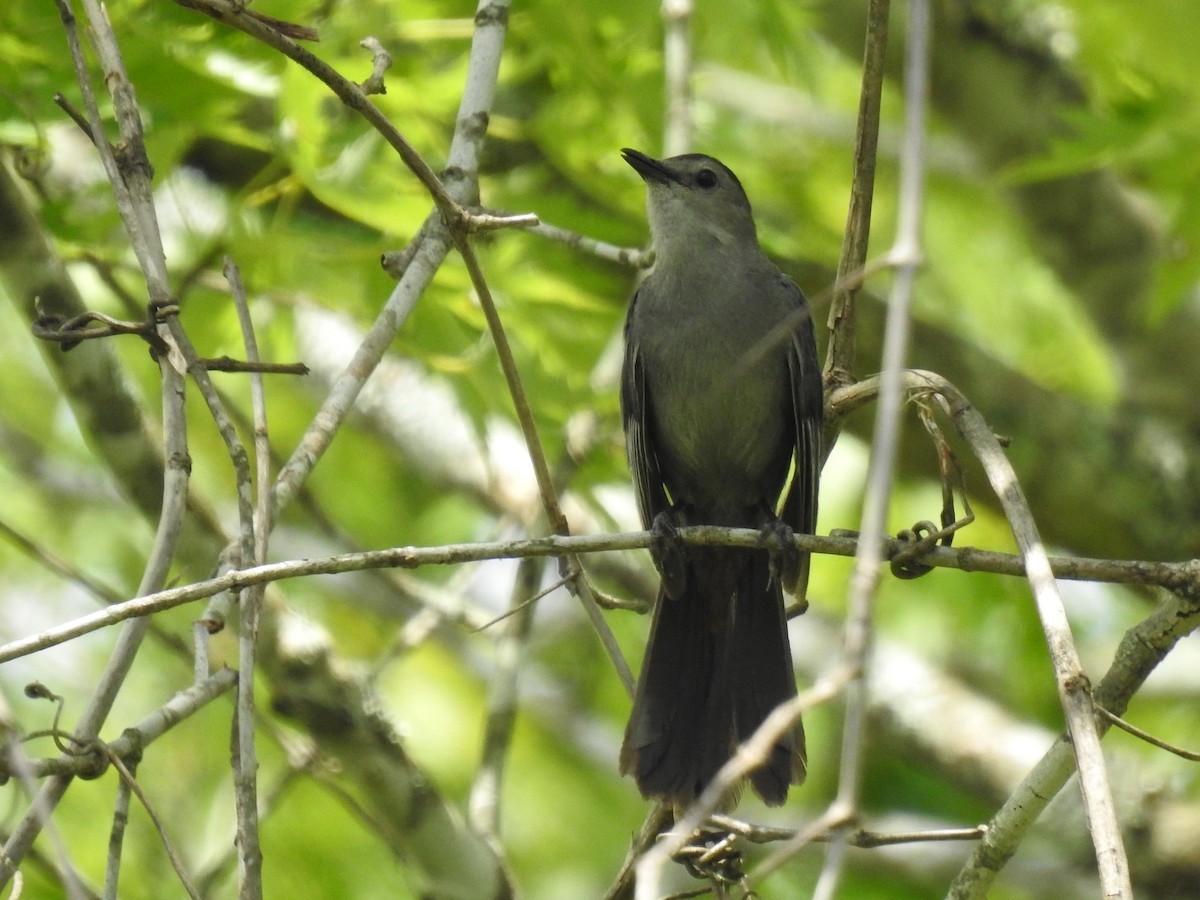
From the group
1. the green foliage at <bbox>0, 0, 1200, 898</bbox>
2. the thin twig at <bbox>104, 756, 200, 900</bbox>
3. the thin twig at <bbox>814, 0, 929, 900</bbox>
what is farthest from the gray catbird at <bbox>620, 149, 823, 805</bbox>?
the thin twig at <bbox>814, 0, 929, 900</bbox>

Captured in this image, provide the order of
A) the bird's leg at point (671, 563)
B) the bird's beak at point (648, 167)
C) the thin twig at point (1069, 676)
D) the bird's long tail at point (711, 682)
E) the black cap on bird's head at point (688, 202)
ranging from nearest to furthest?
the thin twig at point (1069, 676)
the bird's long tail at point (711, 682)
the bird's leg at point (671, 563)
the bird's beak at point (648, 167)
the black cap on bird's head at point (688, 202)

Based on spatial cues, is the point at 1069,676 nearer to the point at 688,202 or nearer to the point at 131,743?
the point at 131,743

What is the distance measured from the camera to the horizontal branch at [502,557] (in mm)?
2209

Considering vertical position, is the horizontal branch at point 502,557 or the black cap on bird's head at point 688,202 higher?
the black cap on bird's head at point 688,202

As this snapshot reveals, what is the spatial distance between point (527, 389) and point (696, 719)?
1052mm

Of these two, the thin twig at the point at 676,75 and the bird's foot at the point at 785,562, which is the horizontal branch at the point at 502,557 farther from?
the thin twig at the point at 676,75

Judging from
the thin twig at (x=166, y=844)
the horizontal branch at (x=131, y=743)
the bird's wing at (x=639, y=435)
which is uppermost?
the bird's wing at (x=639, y=435)

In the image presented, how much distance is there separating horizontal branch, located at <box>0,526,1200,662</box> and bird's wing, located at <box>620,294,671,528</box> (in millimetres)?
1670

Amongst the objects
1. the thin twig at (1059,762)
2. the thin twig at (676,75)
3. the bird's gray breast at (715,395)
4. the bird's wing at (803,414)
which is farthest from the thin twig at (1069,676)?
the thin twig at (676,75)

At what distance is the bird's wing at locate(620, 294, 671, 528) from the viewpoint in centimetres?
438

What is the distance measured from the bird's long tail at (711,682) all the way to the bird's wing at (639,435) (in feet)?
0.81

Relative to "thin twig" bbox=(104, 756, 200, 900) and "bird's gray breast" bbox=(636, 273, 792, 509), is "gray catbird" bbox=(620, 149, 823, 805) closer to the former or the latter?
"bird's gray breast" bbox=(636, 273, 792, 509)

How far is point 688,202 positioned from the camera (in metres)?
4.77

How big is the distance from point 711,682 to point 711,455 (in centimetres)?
80
